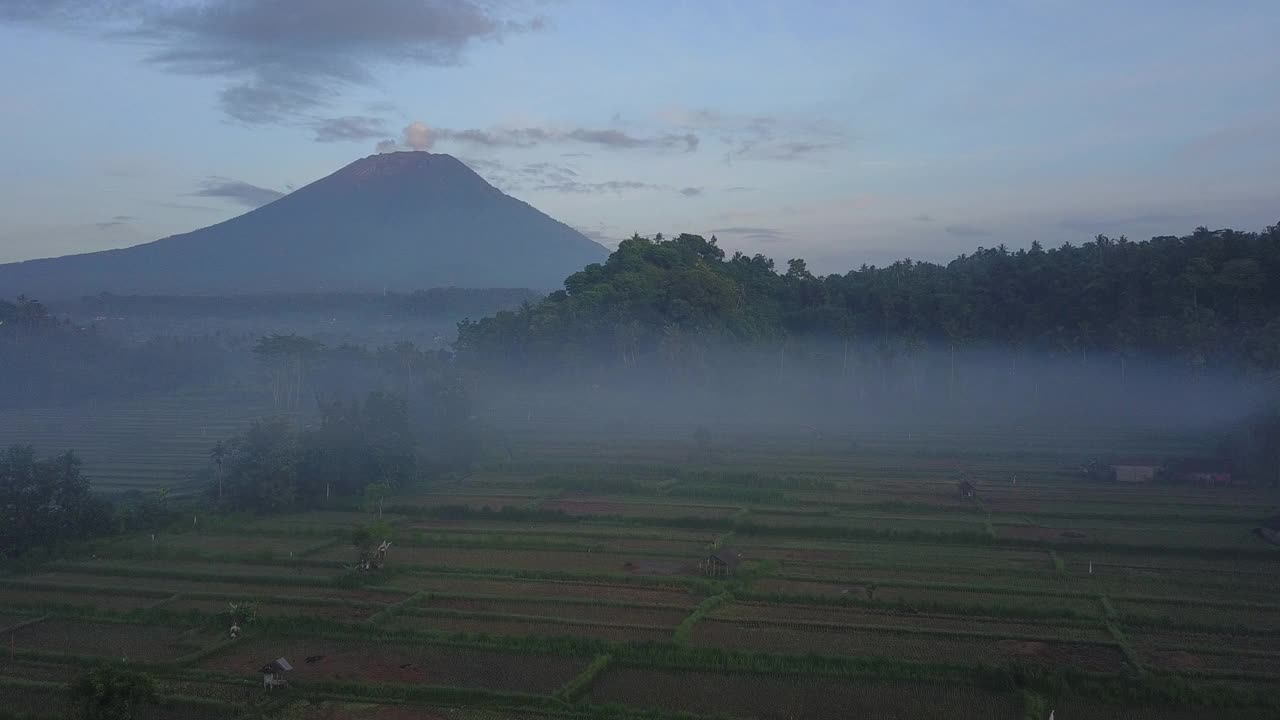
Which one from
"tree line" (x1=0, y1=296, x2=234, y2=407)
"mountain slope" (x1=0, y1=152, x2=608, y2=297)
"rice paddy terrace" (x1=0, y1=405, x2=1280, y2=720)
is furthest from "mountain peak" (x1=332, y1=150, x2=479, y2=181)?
"rice paddy terrace" (x1=0, y1=405, x2=1280, y2=720)

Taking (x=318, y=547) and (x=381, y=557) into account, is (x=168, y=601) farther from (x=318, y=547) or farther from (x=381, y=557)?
(x=318, y=547)

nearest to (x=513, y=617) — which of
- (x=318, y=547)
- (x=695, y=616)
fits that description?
(x=695, y=616)

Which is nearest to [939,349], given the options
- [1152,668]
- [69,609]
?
[1152,668]

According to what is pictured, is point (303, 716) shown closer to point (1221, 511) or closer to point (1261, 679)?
point (1261, 679)

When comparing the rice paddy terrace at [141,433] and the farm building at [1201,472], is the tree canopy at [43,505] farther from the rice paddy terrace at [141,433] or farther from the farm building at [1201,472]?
the farm building at [1201,472]

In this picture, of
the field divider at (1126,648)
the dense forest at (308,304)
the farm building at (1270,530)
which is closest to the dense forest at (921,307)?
the farm building at (1270,530)

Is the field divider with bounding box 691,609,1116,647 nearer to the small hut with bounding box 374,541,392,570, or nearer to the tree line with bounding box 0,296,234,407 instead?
the small hut with bounding box 374,541,392,570
